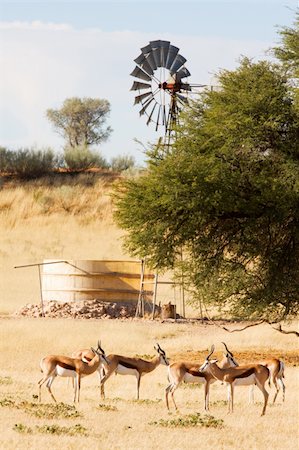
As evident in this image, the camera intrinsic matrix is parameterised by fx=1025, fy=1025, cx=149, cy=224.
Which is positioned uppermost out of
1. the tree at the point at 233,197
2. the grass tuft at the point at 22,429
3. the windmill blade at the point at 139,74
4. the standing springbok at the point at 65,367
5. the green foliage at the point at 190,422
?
the windmill blade at the point at 139,74

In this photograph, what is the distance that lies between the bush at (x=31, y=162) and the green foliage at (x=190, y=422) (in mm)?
85296

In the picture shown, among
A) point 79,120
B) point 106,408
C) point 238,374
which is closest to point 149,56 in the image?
point 238,374

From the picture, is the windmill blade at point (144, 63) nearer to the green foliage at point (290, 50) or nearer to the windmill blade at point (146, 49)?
the windmill blade at point (146, 49)

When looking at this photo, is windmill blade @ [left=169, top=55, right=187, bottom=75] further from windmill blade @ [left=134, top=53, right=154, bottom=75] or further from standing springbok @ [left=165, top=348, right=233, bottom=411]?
standing springbok @ [left=165, top=348, right=233, bottom=411]

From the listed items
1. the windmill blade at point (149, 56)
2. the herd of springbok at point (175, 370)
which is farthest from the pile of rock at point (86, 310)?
the herd of springbok at point (175, 370)

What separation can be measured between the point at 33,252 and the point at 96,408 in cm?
5621

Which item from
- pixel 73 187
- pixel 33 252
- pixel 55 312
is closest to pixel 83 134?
pixel 73 187

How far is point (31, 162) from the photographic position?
103375 millimetres

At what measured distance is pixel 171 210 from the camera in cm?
3331

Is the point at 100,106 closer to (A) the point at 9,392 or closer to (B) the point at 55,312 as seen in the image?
(B) the point at 55,312

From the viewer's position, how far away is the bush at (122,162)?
112 m

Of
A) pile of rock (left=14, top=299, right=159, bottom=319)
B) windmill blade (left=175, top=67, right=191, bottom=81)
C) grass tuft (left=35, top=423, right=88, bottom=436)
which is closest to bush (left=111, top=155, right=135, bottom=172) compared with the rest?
windmill blade (left=175, top=67, right=191, bottom=81)

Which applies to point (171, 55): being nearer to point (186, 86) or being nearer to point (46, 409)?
point (186, 86)

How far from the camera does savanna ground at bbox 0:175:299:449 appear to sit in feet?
Answer: 54.8
